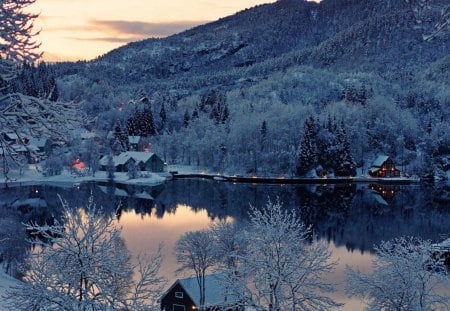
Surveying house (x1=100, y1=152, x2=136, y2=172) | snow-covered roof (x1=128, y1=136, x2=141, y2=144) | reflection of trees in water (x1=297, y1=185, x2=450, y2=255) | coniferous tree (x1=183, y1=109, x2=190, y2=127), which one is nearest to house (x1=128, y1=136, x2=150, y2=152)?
snow-covered roof (x1=128, y1=136, x2=141, y2=144)

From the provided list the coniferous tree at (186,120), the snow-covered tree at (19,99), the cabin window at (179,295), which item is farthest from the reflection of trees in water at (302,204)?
the snow-covered tree at (19,99)

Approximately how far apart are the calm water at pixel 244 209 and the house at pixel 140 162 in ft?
34.5

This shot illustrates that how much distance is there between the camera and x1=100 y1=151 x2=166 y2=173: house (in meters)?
87.4

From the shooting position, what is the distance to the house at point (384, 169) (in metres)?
85.7

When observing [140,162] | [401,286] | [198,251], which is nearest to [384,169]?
[140,162]

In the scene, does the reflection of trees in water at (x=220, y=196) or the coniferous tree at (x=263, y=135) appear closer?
the reflection of trees in water at (x=220, y=196)

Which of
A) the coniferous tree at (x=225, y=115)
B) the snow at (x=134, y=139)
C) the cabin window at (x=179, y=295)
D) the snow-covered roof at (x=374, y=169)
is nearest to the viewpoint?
the cabin window at (x=179, y=295)

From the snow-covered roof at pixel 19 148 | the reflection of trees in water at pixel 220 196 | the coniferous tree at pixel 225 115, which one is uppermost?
the coniferous tree at pixel 225 115

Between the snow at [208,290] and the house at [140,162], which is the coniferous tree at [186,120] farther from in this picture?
the snow at [208,290]

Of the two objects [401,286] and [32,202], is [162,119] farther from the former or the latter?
[401,286]

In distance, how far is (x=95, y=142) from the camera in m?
90.6

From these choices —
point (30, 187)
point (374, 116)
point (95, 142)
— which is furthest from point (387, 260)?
point (374, 116)

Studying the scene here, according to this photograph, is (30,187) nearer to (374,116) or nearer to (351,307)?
(351,307)

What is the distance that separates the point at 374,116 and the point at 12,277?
289ft
